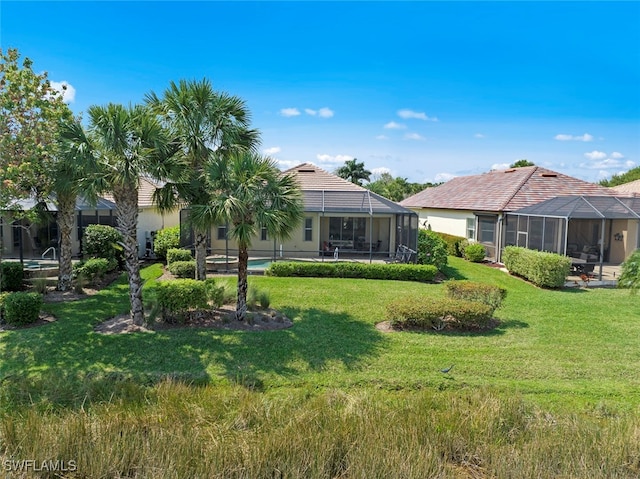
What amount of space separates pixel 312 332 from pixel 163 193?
5401 mm

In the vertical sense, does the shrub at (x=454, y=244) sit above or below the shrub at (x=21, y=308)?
above

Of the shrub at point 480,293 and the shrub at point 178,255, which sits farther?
the shrub at point 178,255

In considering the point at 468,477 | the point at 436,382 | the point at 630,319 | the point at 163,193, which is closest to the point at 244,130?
the point at 163,193

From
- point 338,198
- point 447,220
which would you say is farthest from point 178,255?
point 447,220

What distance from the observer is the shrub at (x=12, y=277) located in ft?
44.1

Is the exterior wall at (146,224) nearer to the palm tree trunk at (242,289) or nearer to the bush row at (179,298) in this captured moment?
the bush row at (179,298)

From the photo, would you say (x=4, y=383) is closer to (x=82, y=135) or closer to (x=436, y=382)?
(x=82, y=135)

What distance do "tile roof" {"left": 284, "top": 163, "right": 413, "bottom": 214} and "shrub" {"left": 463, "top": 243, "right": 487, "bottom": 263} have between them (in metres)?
4.69

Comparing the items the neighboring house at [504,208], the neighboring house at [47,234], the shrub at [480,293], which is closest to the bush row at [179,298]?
the shrub at [480,293]

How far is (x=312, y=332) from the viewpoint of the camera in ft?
33.8

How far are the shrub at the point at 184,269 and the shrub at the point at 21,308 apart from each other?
5926mm

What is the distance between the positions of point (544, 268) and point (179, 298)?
523 inches

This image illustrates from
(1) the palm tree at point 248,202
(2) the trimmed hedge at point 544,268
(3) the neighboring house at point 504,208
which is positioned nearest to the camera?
(1) the palm tree at point 248,202

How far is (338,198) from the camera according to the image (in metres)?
21.3
